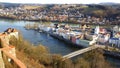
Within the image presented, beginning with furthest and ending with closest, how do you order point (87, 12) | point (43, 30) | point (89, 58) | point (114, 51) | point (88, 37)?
1. point (87, 12)
2. point (43, 30)
3. point (88, 37)
4. point (114, 51)
5. point (89, 58)

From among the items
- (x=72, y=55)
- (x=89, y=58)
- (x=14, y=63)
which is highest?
(x=14, y=63)

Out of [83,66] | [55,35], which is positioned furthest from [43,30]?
[83,66]

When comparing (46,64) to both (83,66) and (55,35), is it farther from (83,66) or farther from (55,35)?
(55,35)

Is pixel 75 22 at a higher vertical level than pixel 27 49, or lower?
lower

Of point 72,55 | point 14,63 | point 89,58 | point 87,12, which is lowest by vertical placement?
point 87,12

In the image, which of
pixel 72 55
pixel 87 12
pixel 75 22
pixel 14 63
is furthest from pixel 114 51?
pixel 87 12

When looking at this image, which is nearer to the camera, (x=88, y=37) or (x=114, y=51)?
(x=114, y=51)

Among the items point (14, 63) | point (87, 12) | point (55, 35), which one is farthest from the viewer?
point (87, 12)

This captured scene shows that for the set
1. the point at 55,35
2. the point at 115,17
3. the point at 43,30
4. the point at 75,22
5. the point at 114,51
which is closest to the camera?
the point at 114,51

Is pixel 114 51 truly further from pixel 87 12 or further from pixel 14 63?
pixel 87 12

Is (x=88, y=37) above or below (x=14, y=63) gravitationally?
below
